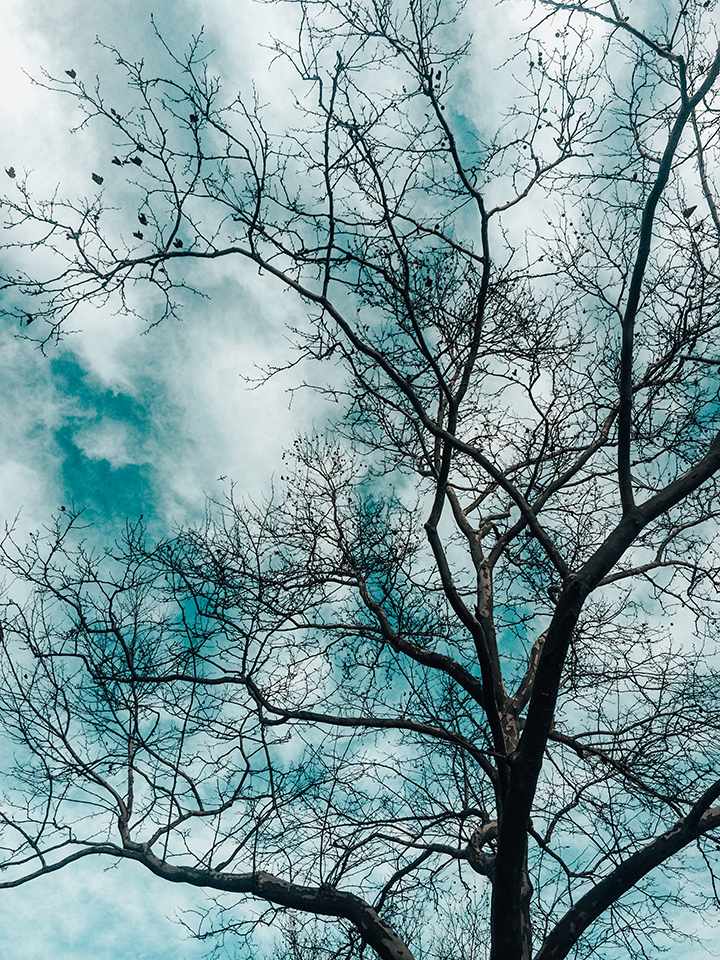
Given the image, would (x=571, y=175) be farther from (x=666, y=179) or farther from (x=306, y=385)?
(x=306, y=385)

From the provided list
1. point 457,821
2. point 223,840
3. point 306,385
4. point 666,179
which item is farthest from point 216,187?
point 457,821

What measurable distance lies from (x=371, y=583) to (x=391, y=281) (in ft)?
9.34

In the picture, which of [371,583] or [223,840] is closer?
[223,840]

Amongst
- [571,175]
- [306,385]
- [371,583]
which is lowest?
A: [371,583]

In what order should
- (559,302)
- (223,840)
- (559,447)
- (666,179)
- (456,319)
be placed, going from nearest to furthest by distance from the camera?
(666,179), (223,840), (456,319), (559,302), (559,447)

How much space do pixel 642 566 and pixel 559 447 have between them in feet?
5.15

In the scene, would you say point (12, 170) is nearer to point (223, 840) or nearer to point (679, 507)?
point (223, 840)

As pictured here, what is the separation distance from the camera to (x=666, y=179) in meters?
4.16

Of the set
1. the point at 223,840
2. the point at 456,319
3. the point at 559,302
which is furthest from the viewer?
the point at 559,302

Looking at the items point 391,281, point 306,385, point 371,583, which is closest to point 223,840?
point 371,583

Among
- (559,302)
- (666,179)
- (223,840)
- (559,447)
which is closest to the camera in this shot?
(666,179)

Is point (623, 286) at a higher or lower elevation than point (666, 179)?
higher

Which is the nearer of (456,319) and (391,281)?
(391,281)

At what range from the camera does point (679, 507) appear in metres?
6.95
